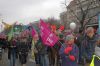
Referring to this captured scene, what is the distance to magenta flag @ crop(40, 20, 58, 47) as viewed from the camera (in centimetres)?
1136

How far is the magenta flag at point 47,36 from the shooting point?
11359 mm

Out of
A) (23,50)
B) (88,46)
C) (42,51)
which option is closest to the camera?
(88,46)

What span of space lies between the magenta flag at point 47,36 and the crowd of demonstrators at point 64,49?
0.29 meters

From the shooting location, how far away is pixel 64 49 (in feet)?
29.3

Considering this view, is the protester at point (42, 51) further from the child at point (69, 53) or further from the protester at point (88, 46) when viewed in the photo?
the child at point (69, 53)

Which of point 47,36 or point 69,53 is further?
point 47,36

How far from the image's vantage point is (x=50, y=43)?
11461 mm

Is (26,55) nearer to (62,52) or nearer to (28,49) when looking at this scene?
(28,49)

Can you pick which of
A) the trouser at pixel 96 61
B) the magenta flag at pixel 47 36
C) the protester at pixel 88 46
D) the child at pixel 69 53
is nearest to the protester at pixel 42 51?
the magenta flag at pixel 47 36

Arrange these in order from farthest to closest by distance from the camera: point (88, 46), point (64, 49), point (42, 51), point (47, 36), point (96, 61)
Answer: point (42, 51) → point (47, 36) → point (88, 46) → point (64, 49) → point (96, 61)

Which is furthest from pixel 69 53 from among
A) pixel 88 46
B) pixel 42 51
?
pixel 42 51

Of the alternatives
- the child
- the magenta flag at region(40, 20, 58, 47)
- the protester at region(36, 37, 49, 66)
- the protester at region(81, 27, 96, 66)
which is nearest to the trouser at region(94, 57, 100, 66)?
the child

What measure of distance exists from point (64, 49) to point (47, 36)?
258cm

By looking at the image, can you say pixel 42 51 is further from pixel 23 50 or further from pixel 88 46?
pixel 88 46
